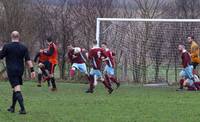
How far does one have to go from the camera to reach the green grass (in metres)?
13.8

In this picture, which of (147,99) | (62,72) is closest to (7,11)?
(62,72)

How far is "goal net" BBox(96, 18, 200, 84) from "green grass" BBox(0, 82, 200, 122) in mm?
5957

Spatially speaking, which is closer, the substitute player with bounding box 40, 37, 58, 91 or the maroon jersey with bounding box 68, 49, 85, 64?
the substitute player with bounding box 40, 37, 58, 91

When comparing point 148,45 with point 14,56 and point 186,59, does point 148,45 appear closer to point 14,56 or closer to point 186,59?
point 186,59

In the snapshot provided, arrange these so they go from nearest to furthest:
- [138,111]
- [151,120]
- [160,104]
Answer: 1. [151,120]
2. [138,111]
3. [160,104]

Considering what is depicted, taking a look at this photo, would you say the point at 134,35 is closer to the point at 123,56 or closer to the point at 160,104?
the point at 123,56

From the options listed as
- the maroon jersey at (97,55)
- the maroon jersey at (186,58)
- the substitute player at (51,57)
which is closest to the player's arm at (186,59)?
the maroon jersey at (186,58)

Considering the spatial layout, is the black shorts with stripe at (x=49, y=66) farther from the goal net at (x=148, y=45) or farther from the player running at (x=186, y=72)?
the player running at (x=186, y=72)

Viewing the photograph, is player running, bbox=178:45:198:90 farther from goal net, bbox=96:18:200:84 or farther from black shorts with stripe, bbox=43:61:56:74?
black shorts with stripe, bbox=43:61:56:74

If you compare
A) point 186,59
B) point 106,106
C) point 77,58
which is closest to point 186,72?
point 186,59

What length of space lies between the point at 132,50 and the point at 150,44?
92cm

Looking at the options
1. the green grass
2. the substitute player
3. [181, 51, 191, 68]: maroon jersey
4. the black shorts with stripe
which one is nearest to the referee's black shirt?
the green grass

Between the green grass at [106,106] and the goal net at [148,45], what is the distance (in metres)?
5.96

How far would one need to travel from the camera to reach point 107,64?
78.9 ft
